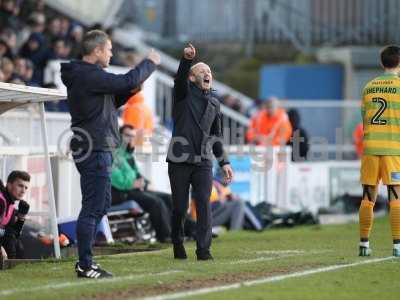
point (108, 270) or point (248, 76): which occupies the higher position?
point (248, 76)

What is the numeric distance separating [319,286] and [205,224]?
8.37 ft

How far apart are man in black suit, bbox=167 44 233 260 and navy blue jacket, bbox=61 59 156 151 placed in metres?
1.71

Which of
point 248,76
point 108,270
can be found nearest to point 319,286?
point 108,270

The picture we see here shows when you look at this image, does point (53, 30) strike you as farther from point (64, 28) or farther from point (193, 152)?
point (193, 152)

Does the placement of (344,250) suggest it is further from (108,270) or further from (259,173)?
(259,173)

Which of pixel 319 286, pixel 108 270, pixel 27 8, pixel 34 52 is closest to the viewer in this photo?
pixel 319 286

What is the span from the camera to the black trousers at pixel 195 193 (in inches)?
497

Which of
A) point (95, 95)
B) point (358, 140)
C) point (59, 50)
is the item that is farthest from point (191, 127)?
point (358, 140)

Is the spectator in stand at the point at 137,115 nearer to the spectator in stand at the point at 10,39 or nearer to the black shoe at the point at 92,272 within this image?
the spectator in stand at the point at 10,39

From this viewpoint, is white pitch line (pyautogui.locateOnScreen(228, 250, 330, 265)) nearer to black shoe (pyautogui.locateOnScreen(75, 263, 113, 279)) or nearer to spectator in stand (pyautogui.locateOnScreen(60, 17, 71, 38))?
black shoe (pyautogui.locateOnScreen(75, 263, 113, 279))

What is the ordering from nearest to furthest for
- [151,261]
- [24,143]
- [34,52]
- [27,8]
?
[151,261] → [24,143] → [34,52] → [27,8]

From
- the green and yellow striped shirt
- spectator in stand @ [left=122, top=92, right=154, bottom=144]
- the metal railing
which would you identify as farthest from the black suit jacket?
the metal railing

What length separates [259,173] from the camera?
68.8ft

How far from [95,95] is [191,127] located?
2.03 meters
